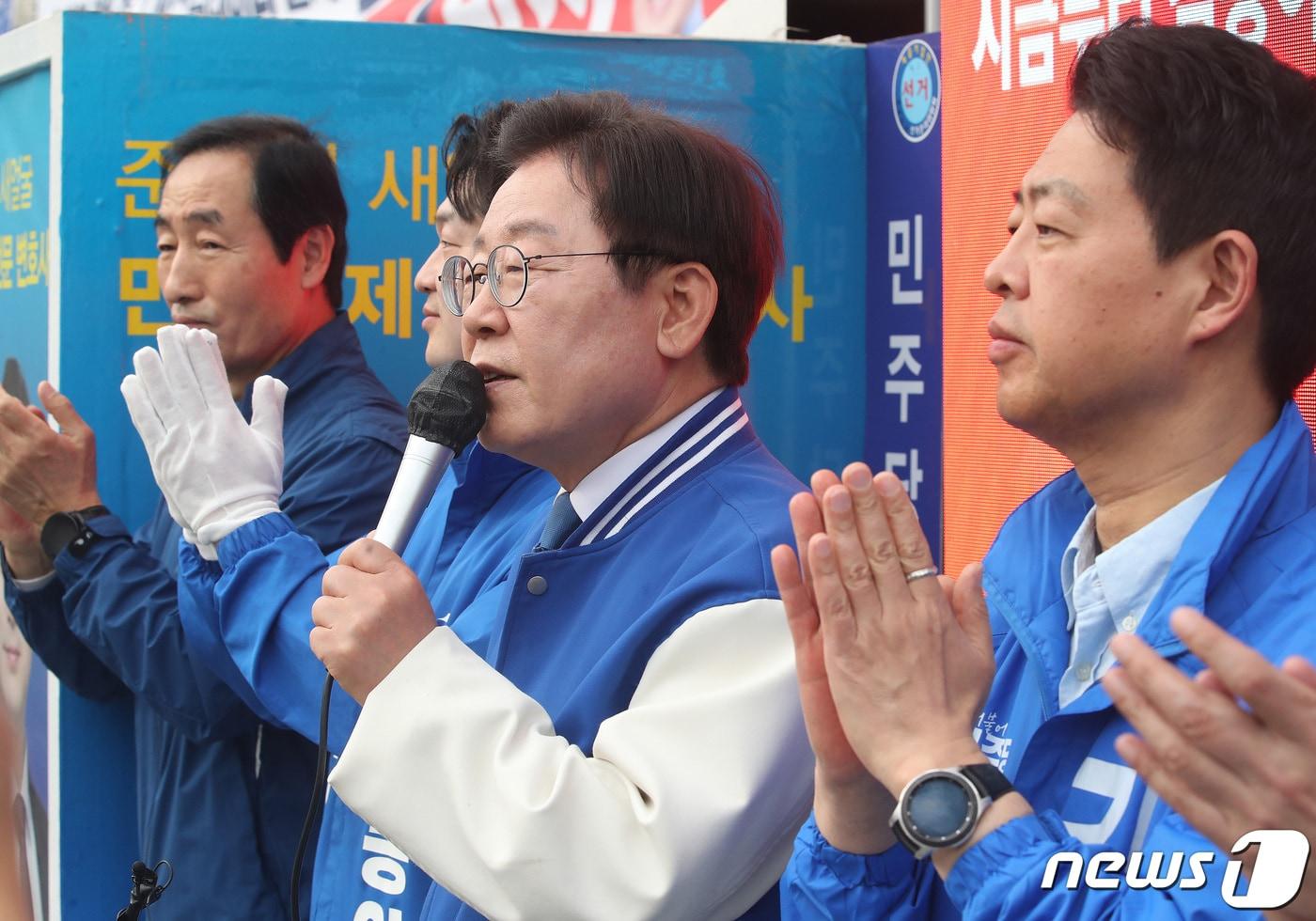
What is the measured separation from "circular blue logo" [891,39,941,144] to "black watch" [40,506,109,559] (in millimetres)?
1920

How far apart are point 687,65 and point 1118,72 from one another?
208cm

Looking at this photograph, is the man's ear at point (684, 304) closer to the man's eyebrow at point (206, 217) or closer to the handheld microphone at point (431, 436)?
the handheld microphone at point (431, 436)

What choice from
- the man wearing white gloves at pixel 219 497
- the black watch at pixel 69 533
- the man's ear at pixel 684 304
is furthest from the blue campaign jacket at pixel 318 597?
the black watch at pixel 69 533

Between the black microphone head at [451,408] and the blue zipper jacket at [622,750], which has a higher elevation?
the black microphone head at [451,408]

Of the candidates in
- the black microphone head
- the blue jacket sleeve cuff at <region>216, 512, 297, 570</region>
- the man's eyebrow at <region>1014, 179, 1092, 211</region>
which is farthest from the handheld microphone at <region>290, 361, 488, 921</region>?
the man's eyebrow at <region>1014, 179, 1092, 211</region>

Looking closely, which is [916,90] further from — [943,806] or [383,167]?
[943,806]

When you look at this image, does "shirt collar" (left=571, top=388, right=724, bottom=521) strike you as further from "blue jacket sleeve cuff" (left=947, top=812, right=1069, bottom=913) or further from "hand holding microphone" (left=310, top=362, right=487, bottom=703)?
"blue jacket sleeve cuff" (left=947, top=812, right=1069, bottom=913)

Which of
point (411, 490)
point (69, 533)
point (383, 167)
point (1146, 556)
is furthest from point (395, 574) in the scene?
point (383, 167)

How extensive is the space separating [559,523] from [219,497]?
64cm

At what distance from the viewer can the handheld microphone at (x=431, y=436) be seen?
171 cm

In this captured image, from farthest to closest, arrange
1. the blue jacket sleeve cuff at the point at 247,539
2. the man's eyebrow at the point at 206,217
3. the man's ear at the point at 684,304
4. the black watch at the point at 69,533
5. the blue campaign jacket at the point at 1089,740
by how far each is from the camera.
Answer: the man's eyebrow at the point at 206,217
the black watch at the point at 69,533
the blue jacket sleeve cuff at the point at 247,539
the man's ear at the point at 684,304
the blue campaign jacket at the point at 1089,740

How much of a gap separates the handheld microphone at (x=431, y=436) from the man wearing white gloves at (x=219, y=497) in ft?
1.96

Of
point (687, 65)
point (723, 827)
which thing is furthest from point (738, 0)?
point (723, 827)

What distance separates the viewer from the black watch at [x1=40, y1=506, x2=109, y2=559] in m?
2.74
